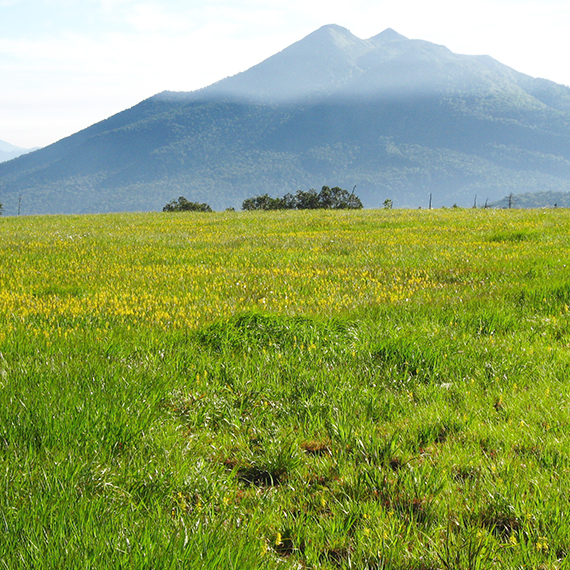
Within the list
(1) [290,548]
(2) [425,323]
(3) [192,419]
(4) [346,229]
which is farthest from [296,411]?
(4) [346,229]

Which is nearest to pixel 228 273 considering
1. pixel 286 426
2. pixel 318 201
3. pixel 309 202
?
pixel 286 426

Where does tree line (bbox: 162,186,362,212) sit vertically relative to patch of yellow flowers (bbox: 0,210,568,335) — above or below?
above

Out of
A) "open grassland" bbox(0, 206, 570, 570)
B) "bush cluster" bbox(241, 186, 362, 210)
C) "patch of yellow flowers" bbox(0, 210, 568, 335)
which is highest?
"bush cluster" bbox(241, 186, 362, 210)

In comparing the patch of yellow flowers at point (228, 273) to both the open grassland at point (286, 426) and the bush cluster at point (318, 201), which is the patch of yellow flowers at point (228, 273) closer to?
the open grassland at point (286, 426)

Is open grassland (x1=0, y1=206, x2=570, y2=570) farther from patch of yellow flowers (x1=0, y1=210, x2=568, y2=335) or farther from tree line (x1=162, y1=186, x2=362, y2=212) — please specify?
tree line (x1=162, y1=186, x2=362, y2=212)

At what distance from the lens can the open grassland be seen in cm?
279

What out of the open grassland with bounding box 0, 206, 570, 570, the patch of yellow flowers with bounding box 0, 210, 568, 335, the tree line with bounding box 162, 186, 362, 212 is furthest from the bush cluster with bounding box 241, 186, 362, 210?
the open grassland with bounding box 0, 206, 570, 570

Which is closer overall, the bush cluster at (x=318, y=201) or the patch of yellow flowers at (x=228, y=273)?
the patch of yellow flowers at (x=228, y=273)

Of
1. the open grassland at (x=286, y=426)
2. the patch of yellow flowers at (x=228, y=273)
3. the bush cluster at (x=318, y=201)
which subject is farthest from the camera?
the bush cluster at (x=318, y=201)

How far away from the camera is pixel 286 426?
4.37 metres

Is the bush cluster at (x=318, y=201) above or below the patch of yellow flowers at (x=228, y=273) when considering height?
above

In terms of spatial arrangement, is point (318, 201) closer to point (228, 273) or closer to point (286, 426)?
point (228, 273)

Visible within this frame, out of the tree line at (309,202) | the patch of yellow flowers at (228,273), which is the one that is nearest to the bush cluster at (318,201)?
the tree line at (309,202)

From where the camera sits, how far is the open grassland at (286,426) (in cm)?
279
